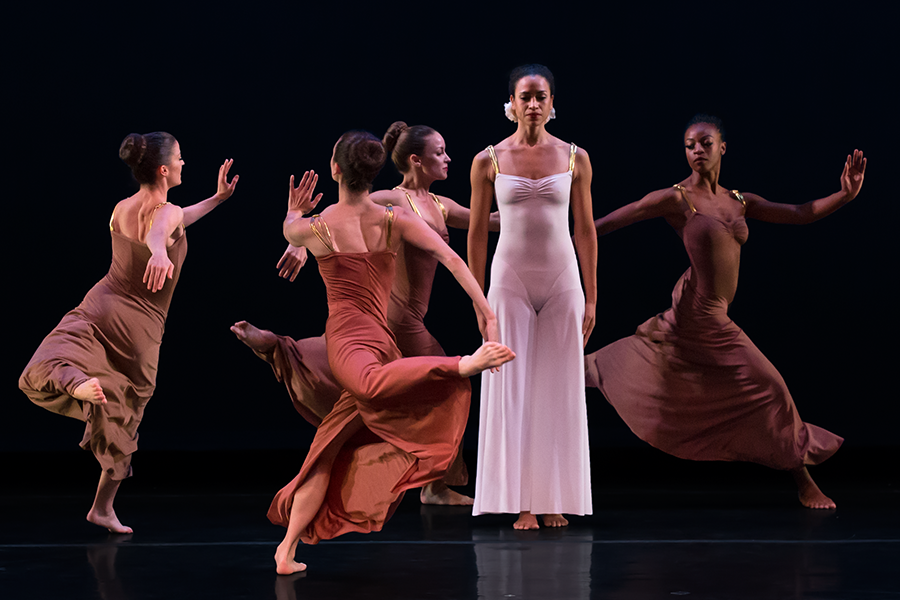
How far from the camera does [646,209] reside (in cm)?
472

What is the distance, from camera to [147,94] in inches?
247

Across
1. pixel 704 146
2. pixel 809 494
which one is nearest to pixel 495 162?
pixel 704 146

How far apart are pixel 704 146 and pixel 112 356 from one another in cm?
246

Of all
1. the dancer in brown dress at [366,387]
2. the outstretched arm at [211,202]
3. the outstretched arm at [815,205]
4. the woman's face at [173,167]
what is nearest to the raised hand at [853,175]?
the outstretched arm at [815,205]

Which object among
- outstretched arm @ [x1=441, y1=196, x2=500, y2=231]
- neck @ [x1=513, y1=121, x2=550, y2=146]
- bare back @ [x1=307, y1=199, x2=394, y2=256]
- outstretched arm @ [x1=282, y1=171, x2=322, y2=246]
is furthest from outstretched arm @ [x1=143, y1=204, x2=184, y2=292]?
neck @ [x1=513, y1=121, x2=550, y2=146]

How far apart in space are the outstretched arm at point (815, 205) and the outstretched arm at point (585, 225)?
0.93m

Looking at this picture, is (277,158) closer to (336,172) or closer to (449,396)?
(336,172)

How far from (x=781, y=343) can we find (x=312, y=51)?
3015 mm

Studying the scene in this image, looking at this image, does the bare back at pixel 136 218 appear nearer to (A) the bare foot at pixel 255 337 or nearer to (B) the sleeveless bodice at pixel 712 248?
(A) the bare foot at pixel 255 337

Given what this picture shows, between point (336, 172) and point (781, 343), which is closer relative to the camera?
point (336, 172)

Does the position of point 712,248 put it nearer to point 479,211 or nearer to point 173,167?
point 479,211

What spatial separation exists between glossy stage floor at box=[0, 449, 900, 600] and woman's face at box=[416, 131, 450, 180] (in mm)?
1367

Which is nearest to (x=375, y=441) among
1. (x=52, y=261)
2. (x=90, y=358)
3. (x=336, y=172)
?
(x=336, y=172)

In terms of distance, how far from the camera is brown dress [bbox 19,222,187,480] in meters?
4.02
